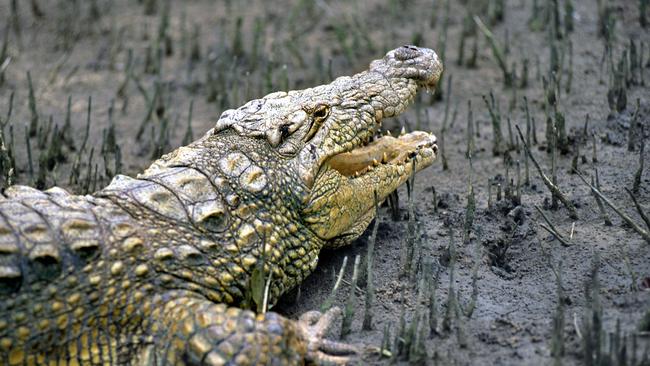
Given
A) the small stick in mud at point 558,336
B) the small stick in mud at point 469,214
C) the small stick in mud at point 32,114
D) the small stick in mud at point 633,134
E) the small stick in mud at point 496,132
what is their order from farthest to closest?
the small stick in mud at point 32,114, the small stick in mud at point 496,132, the small stick in mud at point 633,134, the small stick in mud at point 469,214, the small stick in mud at point 558,336

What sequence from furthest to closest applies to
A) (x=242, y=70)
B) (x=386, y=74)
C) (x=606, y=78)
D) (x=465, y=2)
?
1. (x=465, y=2)
2. (x=242, y=70)
3. (x=606, y=78)
4. (x=386, y=74)

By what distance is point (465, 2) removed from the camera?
812 centimetres

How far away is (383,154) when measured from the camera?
473cm

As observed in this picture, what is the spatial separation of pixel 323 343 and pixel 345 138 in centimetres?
126

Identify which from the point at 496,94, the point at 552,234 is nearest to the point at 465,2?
Answer: the point at 496,94

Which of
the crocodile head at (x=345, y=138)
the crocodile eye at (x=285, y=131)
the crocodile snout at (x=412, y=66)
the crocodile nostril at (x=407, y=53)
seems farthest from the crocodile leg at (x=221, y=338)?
the crocodile nostril at (x=407, y=53)

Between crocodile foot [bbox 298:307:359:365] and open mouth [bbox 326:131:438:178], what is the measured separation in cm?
92

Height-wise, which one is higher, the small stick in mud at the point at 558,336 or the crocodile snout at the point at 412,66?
the crocodile snout at the point at 412,66

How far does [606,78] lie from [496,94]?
869 millimetres

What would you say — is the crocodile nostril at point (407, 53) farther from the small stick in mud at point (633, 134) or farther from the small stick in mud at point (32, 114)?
the small stick in mud at point (32, 114)

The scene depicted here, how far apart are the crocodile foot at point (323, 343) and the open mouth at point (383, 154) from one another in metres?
0.92

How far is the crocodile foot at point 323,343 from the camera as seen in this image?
3682 mm

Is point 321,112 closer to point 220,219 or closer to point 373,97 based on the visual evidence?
point 373,97

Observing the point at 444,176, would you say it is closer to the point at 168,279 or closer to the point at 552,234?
the point at 552,234
